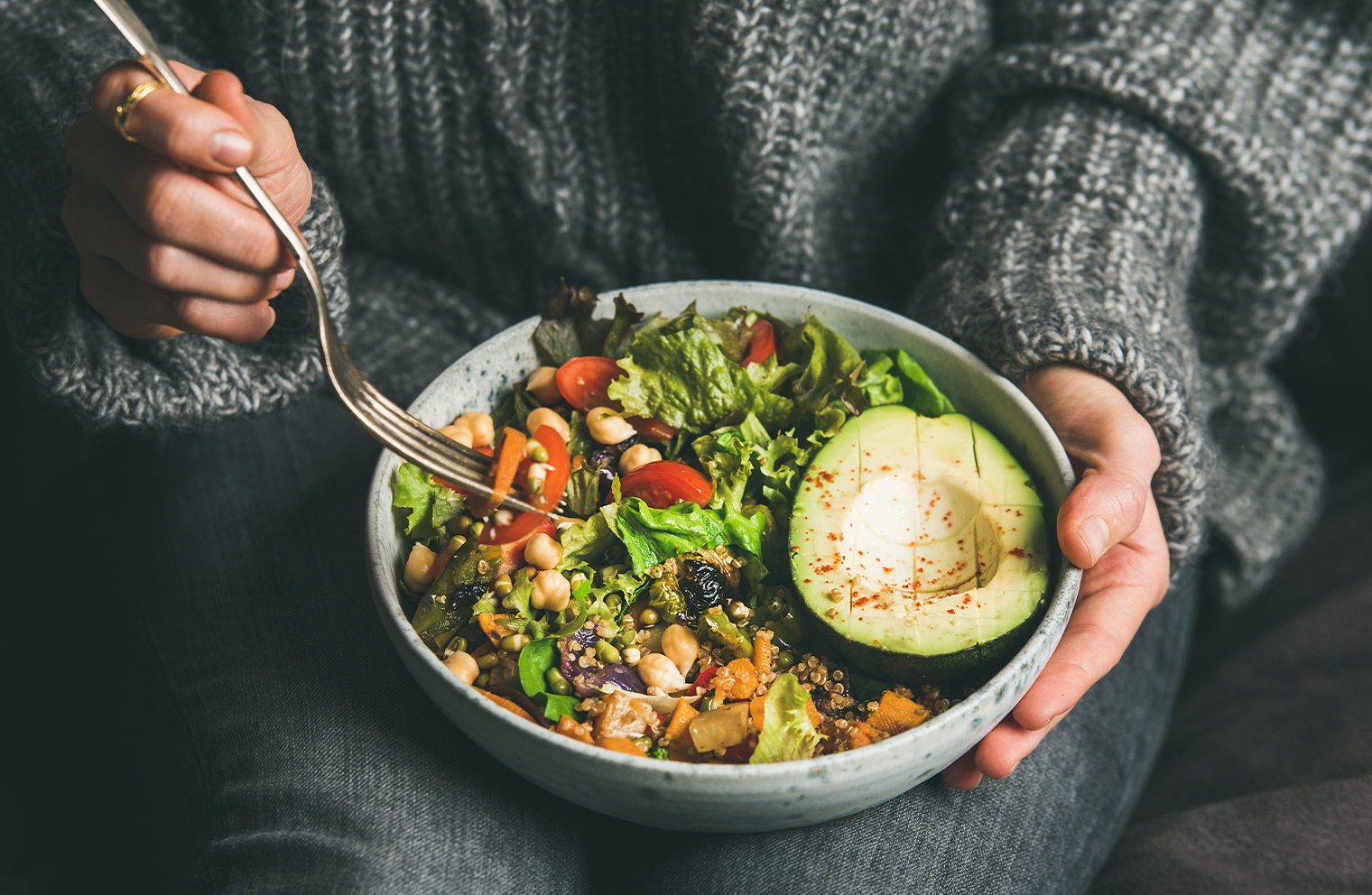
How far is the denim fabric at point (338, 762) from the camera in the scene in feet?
3.76

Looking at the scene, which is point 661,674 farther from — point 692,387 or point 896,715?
point 692,387

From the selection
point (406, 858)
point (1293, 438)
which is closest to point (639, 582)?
point (406, 858)

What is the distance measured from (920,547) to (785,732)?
33 centimetres

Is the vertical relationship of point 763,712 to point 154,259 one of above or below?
below

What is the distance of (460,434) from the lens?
3.92ft

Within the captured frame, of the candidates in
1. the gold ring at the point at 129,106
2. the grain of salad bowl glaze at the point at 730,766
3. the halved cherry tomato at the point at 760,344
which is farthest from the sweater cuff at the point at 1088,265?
the gold ring at the point at 129,106

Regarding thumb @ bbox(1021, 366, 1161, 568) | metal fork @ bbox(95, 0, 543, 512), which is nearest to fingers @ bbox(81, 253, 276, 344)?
metal fork @ bbox(95, 0, 543, 512)

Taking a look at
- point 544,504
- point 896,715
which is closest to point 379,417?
point 544,504

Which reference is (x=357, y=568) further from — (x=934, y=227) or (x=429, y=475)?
(x=934, y=227)

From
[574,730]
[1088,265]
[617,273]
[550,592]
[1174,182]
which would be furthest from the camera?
[617,273]

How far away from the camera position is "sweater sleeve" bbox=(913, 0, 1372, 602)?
4.63ft

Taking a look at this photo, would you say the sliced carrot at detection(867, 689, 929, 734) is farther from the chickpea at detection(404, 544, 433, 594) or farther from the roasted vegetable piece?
the chickpea at detection(404, 544, 433, 594)

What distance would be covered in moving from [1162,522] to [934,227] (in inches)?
25.2

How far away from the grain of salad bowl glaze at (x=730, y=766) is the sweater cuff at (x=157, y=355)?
1.01ft
